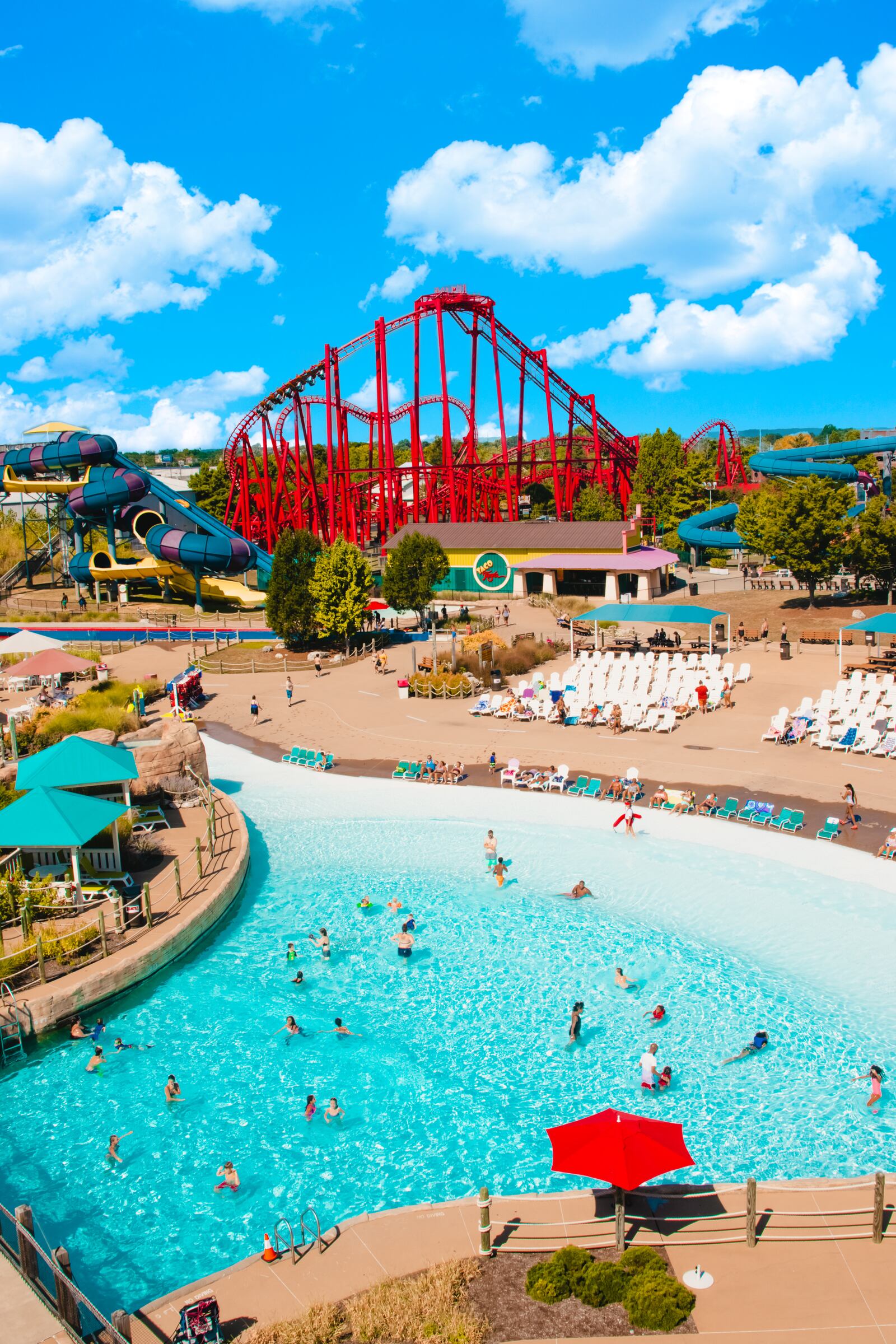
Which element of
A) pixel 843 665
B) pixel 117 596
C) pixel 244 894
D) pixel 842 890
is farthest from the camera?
pixel 117 596

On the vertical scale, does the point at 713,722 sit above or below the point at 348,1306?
above

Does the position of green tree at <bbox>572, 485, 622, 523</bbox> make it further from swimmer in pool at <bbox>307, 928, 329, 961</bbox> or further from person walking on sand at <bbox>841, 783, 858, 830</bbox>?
swimmer in pool at <bbox>307, 928, 329, 961</bbox>

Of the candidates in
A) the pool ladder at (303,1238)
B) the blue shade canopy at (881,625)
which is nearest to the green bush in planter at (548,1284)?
the pool ladder at (303,1238)

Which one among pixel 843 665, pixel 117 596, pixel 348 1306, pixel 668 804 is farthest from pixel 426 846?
pixel 117 596

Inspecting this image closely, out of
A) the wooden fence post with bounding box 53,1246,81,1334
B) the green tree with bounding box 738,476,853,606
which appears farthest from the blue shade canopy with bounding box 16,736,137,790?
the green tree with bounding box 738,476,853,606

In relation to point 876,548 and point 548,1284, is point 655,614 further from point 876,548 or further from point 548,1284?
point 548,1284

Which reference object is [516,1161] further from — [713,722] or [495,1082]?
[713,722]

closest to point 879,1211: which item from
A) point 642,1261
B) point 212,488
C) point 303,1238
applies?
point 642,1261
